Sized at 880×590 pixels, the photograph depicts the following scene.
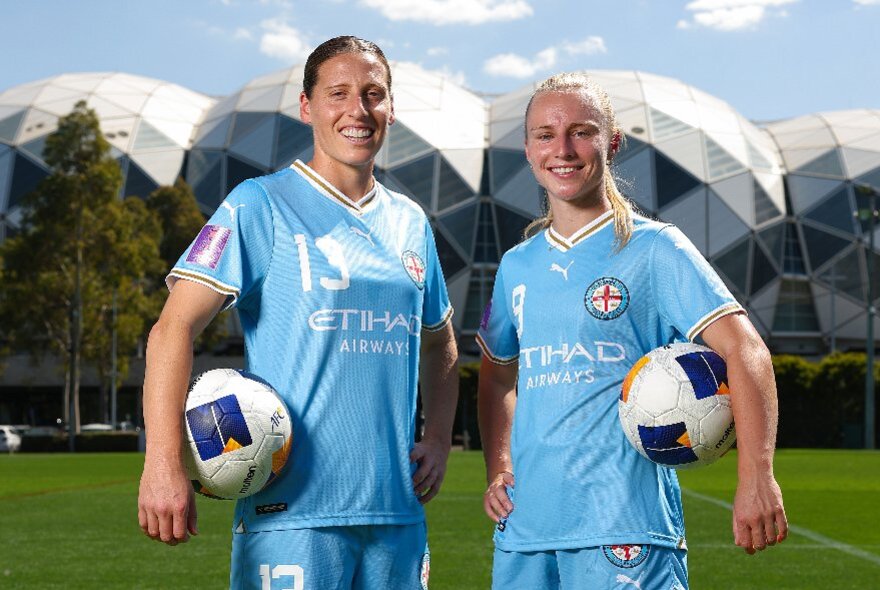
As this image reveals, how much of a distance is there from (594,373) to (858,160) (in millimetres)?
64816

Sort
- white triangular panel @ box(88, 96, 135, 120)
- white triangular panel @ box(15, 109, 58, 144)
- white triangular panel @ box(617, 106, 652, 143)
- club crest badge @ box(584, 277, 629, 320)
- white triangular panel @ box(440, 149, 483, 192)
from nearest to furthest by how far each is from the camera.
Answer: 1. club crest badge @ box(584, 277, 629, 320)
2. white triangular panel @ box(617, 106, 652, 143)
3. white triangular panel @ box(440, 149, 483, 192)
4. white triangular panel @ box(15, 109, 58, 144)
5. white triangular panel @ box(88, 96, 135, 120)

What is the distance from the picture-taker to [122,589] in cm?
764

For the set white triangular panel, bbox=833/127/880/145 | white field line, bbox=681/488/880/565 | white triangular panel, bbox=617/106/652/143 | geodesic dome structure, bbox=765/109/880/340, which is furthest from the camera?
white triangular panel, bbox=833/127/880/145

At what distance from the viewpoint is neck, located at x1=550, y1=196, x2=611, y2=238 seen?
11.9 ft

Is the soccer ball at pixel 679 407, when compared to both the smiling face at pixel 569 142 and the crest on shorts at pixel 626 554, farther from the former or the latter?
the smiling face at pixel 569 142

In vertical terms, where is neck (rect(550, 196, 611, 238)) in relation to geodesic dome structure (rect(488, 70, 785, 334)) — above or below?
below

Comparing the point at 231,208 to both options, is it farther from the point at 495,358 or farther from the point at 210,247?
the point at 495,358

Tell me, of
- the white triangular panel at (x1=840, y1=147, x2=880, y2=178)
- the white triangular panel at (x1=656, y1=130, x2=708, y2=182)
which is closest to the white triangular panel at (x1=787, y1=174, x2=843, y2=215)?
the white triangular panel at (x1=840, y1=147, x2=880, y2=178)

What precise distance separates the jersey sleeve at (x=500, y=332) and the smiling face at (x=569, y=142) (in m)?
0.41

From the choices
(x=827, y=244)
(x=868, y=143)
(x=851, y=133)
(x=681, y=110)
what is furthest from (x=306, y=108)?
(x=851, y=133)

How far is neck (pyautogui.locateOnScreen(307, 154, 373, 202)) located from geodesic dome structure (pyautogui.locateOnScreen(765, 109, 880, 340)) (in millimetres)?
59286

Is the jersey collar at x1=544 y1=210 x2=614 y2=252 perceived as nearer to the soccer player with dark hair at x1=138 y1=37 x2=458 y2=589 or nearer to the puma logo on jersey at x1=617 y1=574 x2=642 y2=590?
the soccer player with dark hair at x1=138 y1=37 x2=458 y2=589

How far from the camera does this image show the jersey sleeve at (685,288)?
331 centimetres

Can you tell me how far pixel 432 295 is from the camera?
382cm
